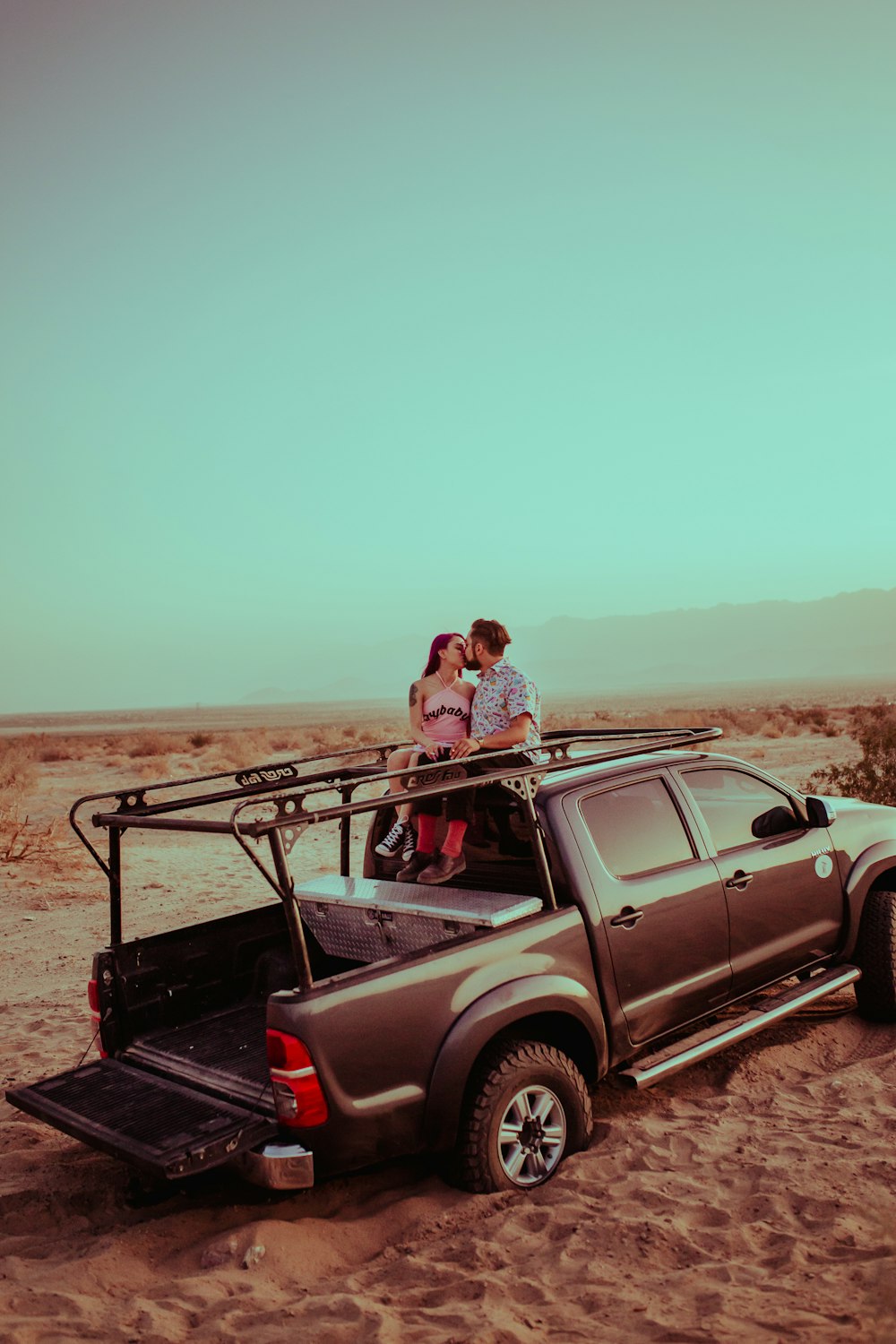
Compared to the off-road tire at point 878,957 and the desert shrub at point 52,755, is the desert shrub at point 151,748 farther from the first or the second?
the off-road tire at point 878,957

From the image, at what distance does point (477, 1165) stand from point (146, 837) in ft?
41.1

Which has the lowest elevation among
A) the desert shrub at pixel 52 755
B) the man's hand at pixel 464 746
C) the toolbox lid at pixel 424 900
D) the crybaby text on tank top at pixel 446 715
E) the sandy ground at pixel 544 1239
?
the sandy ground at pixel 544 1239

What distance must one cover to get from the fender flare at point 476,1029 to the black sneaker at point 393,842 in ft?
5.31

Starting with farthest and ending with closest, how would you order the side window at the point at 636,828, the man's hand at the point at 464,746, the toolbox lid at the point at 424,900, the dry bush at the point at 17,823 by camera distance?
the dry bush at the point at 17,823
the man's hand at the point at 464,746
the side window at the point at 636,828
the toolbox lid at the point at 424,900

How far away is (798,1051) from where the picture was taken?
223 inches

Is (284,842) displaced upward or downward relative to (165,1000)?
upward

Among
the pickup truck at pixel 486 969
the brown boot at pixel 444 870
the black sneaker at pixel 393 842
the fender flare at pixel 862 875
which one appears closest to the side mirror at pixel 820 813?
the pickup truck at pixel 486 969

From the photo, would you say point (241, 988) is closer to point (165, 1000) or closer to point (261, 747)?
point (165, 1000)

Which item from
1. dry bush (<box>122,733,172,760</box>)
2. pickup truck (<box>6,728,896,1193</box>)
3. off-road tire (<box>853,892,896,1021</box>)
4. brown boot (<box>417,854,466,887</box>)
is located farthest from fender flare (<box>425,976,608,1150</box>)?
dry bush (<box>122,733,172,760</box>)

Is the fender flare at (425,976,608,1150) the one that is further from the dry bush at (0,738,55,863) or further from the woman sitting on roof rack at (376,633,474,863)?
the dry bush at (0,738,55,863)

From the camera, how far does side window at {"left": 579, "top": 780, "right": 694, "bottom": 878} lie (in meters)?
4.82

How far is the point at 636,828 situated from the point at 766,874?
860mm

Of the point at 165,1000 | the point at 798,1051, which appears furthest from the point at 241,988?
the point at 798,1051

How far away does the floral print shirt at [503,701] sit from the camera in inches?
236
